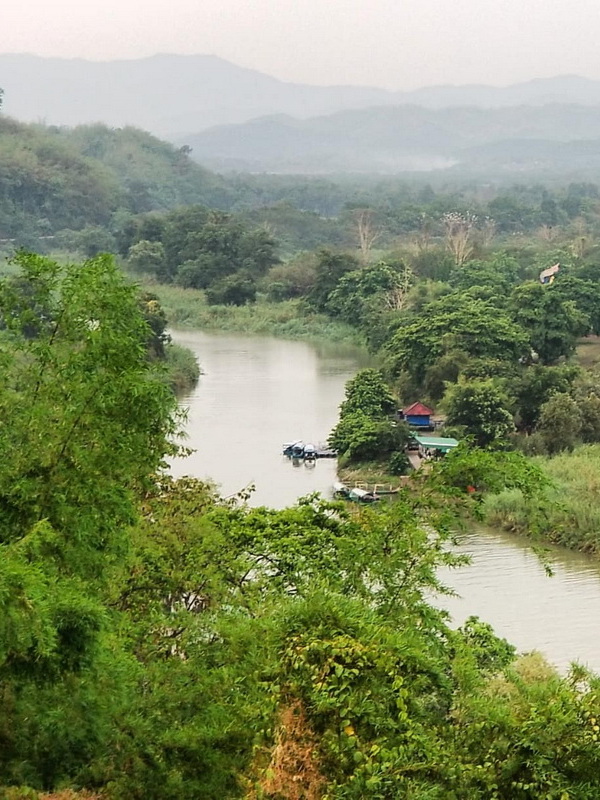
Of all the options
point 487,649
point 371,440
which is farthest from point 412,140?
point 487,649

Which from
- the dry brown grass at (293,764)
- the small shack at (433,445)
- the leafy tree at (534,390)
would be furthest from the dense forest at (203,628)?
the leafy tree at (534,390)

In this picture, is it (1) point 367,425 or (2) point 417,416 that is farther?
(2) point 417,416

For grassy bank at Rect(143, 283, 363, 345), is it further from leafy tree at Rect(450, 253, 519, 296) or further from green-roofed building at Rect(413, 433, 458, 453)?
green-roofed building at Rect(413, 433, 458, 453)

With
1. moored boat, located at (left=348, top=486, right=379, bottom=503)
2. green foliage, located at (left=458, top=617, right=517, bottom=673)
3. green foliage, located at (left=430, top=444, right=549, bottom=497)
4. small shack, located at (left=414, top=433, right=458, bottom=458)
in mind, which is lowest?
moored boat, located at (left=348, top=486, right=379, bottom=503)

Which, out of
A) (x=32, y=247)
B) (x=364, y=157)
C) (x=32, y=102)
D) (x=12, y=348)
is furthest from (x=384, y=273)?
(x=32, y=102)

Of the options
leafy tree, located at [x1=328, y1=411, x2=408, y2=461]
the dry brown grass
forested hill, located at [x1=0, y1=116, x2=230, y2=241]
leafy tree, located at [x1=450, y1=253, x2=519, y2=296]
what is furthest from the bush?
forested hill, located at [x1=0, y1=116, x2=230, y2=241]

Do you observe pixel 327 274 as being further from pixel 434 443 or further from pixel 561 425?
pixel 561 425
